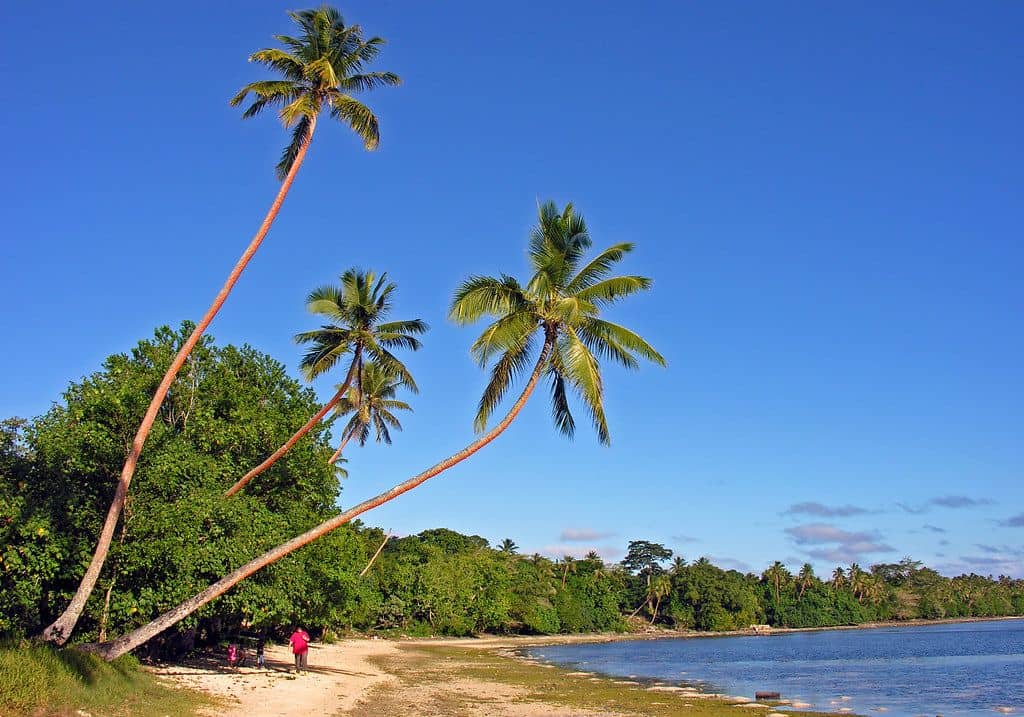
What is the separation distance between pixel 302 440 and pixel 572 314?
38.1 ft

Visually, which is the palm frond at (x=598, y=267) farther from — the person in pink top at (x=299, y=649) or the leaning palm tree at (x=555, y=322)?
the person in pink top at (x=299, y=649)

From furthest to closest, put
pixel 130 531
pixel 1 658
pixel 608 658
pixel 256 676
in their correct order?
pixel 608 658 → pixel 256 676 → pixel 130 531 → pixel 1 658

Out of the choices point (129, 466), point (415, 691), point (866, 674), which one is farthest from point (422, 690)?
point (866, 674)

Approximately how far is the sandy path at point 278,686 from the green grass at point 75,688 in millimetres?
1362

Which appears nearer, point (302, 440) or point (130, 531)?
point (130, 531)

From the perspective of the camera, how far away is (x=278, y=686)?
2375 cm

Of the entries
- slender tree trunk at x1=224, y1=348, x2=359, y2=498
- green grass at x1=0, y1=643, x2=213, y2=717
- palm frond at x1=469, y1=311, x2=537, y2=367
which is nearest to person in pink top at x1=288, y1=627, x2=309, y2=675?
slender tree trunk at x1=224, y1=348, x2=359, y2=498

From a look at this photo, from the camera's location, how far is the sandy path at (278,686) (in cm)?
1986

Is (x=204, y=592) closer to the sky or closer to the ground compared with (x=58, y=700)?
closer to the sky

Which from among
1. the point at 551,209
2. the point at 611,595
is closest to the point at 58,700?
the point at 551,209

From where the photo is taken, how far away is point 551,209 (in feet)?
68.2

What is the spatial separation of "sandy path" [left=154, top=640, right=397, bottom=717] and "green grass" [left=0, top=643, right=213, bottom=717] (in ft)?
4.47

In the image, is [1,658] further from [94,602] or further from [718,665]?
[718,665]

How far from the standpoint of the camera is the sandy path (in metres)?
19.9
